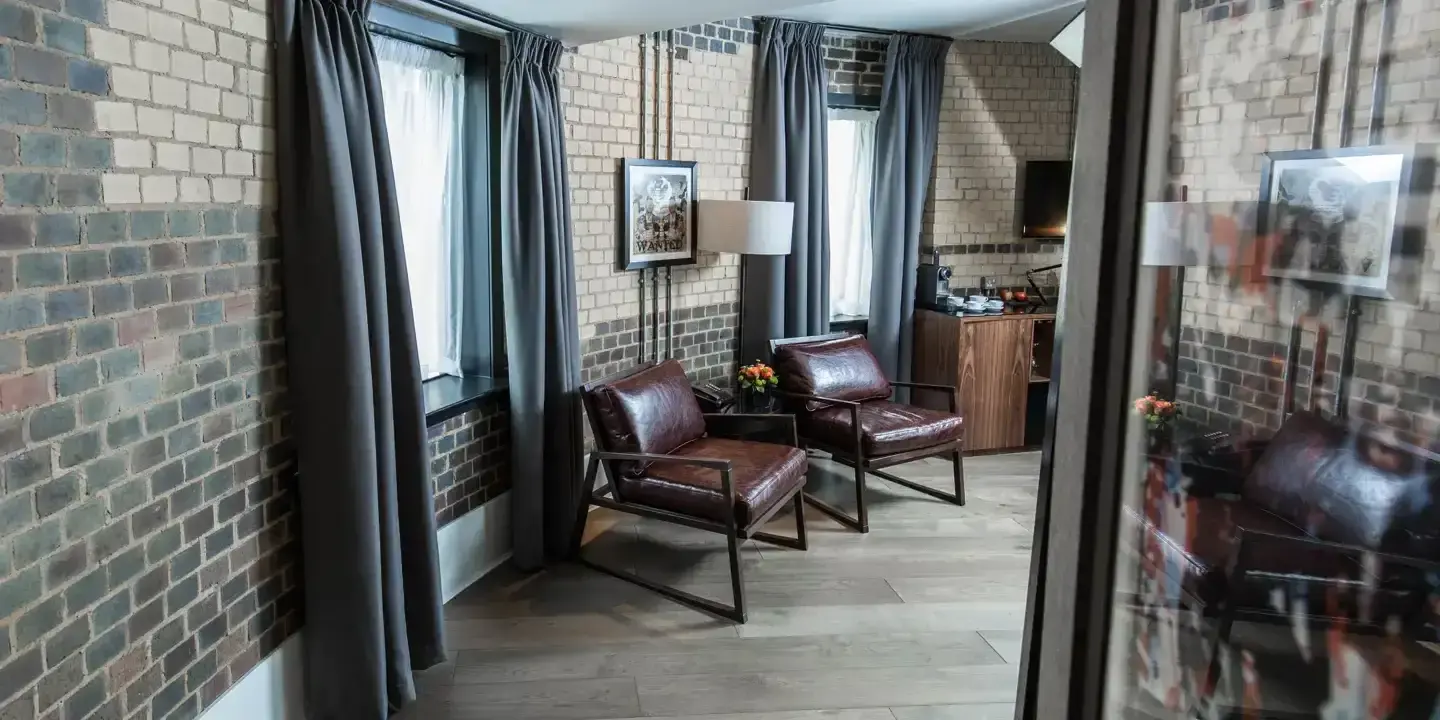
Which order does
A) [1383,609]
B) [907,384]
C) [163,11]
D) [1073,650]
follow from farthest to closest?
[907,384]
[163,11]
[1073,650]
[1383,609]

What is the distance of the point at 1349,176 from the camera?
1.54ft

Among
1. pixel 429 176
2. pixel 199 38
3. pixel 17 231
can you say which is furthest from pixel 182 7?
pixel 429 176

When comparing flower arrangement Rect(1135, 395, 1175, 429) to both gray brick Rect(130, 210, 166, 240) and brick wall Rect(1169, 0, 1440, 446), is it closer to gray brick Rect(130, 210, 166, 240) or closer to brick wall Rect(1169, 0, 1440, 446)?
brick wall Rect(1169, 0, 1440, 446)

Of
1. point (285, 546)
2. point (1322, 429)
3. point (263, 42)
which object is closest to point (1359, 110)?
point (1322, 429)

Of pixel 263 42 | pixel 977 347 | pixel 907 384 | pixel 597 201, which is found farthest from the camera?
pixel 977 347

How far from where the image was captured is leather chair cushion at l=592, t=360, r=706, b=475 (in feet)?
12.2

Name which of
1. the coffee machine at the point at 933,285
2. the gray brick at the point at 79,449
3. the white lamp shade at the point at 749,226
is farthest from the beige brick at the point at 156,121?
the coffee machine at the point at 933,285

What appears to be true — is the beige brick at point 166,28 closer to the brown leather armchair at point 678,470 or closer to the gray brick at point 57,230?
the gray brick at point 57,230

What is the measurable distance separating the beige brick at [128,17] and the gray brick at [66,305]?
1.84 feet

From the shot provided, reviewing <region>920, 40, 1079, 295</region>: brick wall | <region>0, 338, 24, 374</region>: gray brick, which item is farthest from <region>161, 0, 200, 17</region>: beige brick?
<region>920, 40, 1079, 295</region>: brick wall

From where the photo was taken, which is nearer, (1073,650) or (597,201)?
(1073,650)

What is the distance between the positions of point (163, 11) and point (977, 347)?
4561 millimetres

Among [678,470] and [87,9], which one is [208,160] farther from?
[678,470]

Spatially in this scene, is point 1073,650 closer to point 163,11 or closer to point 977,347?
point 163,11
